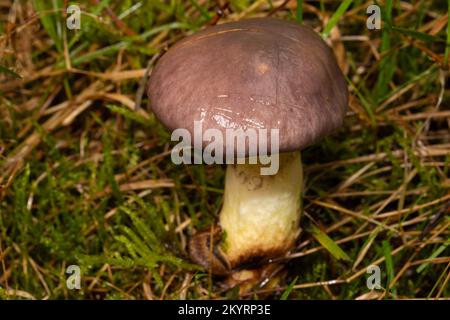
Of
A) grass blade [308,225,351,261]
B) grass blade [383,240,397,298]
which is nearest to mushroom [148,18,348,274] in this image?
grass blade [308,225,351,261]

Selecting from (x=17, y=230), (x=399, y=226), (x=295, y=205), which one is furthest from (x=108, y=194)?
(x=399, y=226)

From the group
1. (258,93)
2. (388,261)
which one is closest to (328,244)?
A: (388,261)

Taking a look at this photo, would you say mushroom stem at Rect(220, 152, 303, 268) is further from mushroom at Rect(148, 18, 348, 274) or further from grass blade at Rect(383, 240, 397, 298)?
grass blade at Rect(383, 240, 397, 298)

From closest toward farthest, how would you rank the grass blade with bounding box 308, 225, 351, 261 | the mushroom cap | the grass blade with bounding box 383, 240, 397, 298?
the mushroom cap → the grass blade with bounding box 383, 240, 397, 298 → the grass blade with bounding box 308, 225, 351, 261

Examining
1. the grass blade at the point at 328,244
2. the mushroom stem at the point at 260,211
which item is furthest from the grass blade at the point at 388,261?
the mushroom stem at the point at 260,211

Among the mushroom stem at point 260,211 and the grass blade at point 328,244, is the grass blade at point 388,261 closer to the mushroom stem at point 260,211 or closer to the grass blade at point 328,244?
the grass blade at point 328,244

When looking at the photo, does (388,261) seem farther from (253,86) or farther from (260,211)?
(253,86)

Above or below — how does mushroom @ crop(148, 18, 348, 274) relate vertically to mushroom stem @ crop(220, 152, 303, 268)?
above
